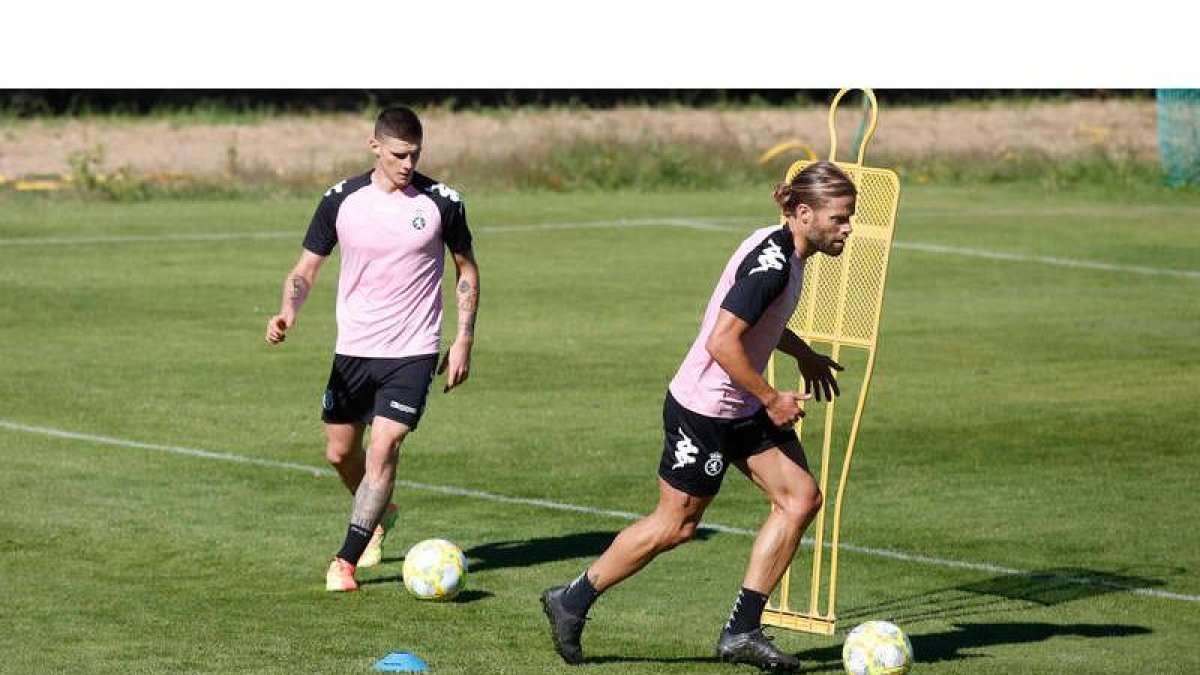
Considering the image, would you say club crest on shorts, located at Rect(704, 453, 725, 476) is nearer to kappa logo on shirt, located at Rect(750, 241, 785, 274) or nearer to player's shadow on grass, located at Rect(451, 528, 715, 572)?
kappa logo on shirt, located at Rect(750, 241, 785, 274)

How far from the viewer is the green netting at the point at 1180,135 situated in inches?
1516

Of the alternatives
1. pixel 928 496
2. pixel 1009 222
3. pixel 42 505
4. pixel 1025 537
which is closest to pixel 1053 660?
pixel 1025 537

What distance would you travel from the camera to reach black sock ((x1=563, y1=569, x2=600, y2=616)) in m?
10.2

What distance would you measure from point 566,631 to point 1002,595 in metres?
2.86

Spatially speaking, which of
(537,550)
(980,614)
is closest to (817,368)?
(980,614)

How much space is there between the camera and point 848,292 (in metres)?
10.8

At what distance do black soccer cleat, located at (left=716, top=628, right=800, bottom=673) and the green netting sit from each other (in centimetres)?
3004

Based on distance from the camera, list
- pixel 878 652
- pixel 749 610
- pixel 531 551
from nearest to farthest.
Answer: pixel 878 652, pixel 749 610, pixel 531 551

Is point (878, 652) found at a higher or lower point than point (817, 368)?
lower

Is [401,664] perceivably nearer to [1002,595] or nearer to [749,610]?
[749,610]

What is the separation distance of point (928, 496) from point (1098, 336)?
8394mm

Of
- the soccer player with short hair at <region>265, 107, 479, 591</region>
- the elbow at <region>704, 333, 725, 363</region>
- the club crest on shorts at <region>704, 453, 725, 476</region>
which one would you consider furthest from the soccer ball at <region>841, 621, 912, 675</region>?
the soccer player with short hair at <region>265, 107, 479, 591</region>

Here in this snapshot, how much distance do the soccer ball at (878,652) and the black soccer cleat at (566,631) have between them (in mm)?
1192

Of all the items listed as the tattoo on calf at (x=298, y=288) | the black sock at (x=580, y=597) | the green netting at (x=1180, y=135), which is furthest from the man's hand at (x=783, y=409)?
the green netting at (x=1180, y=135)
